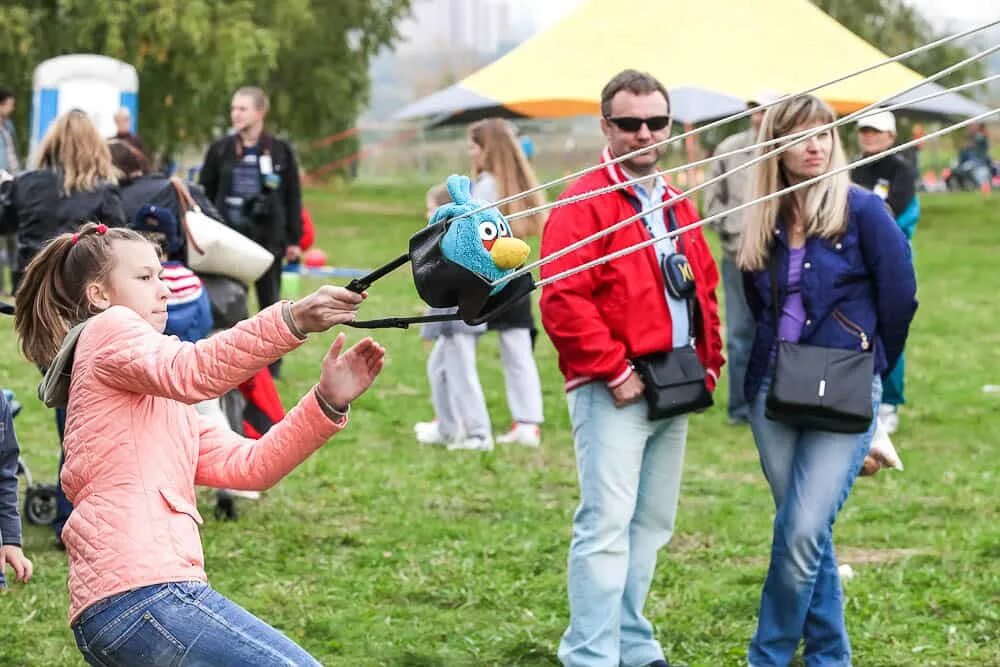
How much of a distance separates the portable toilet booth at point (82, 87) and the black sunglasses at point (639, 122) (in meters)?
16.2

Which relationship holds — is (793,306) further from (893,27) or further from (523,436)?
(893,27)

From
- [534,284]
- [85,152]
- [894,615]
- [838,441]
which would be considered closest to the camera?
[534,284]

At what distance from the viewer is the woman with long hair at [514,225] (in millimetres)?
8984

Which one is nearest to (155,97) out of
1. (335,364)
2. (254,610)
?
(254,610)

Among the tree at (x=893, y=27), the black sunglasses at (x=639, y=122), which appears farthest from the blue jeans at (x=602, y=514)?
the tree at (x=893, y=27)

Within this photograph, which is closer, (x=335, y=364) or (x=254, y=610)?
(x=335, y=364)

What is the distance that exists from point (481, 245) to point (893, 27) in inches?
1285

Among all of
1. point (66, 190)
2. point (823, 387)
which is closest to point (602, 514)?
point (823, 387)

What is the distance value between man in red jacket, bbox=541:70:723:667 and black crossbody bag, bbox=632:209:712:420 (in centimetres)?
3

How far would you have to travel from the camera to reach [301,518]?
759 cm

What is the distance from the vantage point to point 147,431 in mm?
3418

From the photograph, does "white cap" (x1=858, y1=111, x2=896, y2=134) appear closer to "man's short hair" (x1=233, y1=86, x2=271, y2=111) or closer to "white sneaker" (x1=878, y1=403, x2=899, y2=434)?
"white sneaker" (x1=878, y1=403, x2=899, y2=434)

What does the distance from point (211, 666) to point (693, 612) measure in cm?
310

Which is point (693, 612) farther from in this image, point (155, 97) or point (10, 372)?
point (155, 97)
